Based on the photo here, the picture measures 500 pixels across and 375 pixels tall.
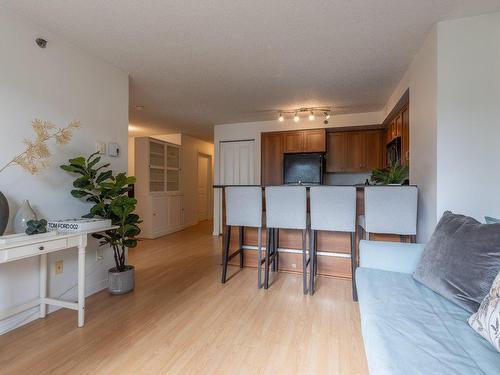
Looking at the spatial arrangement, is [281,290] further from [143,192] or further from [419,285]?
[143,192]

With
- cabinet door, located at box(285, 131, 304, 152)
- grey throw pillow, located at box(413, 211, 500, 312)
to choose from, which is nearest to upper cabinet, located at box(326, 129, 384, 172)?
cabinet door, located at box(285, 131, 304, 152)

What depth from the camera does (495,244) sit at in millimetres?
1218

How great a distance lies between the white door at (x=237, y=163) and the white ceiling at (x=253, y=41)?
5.43ft

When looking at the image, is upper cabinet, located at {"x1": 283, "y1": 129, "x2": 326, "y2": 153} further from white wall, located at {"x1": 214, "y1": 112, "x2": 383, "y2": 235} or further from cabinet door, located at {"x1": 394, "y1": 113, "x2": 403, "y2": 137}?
cabinet door, located at {"x1": 394, "y1": 113, "x2": 403, "y2": 137}

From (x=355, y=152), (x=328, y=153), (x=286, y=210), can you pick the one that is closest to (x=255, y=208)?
(x=286, y=210)

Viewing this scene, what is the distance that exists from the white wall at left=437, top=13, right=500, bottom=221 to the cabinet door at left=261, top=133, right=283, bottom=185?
10.3ft

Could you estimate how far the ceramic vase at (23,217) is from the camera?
72.8 inches

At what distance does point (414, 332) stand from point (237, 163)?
4669 mm

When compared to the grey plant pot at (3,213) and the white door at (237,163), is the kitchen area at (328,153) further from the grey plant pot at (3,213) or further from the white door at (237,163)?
the grey plant pot at (3,213)

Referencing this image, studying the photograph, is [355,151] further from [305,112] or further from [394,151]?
[305,112]

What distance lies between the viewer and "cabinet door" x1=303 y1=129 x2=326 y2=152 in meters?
4.79

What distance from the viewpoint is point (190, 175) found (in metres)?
6.79

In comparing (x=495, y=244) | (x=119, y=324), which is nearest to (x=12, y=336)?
(x=119, y=324)

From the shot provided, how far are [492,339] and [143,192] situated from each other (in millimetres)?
5247
